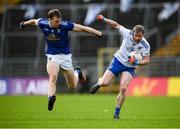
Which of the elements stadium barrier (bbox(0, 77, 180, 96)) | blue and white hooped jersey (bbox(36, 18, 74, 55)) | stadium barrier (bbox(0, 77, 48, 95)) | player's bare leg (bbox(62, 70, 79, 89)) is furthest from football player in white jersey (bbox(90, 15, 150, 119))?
stadium barrier (bbox(0, 77, 48, 95))

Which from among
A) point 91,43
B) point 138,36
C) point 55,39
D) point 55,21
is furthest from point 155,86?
point 138,36

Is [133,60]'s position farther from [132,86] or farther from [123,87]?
[132,86]

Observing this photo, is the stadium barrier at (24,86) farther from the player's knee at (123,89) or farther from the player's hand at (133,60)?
the player's hand at (133,60)

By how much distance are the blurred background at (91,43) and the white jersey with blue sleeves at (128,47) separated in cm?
1914

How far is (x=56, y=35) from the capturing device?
16.6m

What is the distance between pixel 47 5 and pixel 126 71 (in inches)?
917

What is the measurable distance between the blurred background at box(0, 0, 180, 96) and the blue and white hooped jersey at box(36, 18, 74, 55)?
18841 mm

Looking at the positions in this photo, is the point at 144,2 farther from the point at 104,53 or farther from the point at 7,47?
the point at 7,47

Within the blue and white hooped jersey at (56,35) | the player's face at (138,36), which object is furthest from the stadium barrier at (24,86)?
the player's face at (138,36)

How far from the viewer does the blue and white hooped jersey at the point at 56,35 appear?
650 inches

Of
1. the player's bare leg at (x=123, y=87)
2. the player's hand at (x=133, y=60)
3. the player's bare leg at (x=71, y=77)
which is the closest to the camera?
the player's hand at (x=133, y=60)

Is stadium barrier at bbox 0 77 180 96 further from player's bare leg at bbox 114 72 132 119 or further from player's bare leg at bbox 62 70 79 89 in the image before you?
player's bare leg at bbox 114 72 132 119

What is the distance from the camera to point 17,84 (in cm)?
3716

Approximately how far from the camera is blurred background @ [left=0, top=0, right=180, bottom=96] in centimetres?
3662
